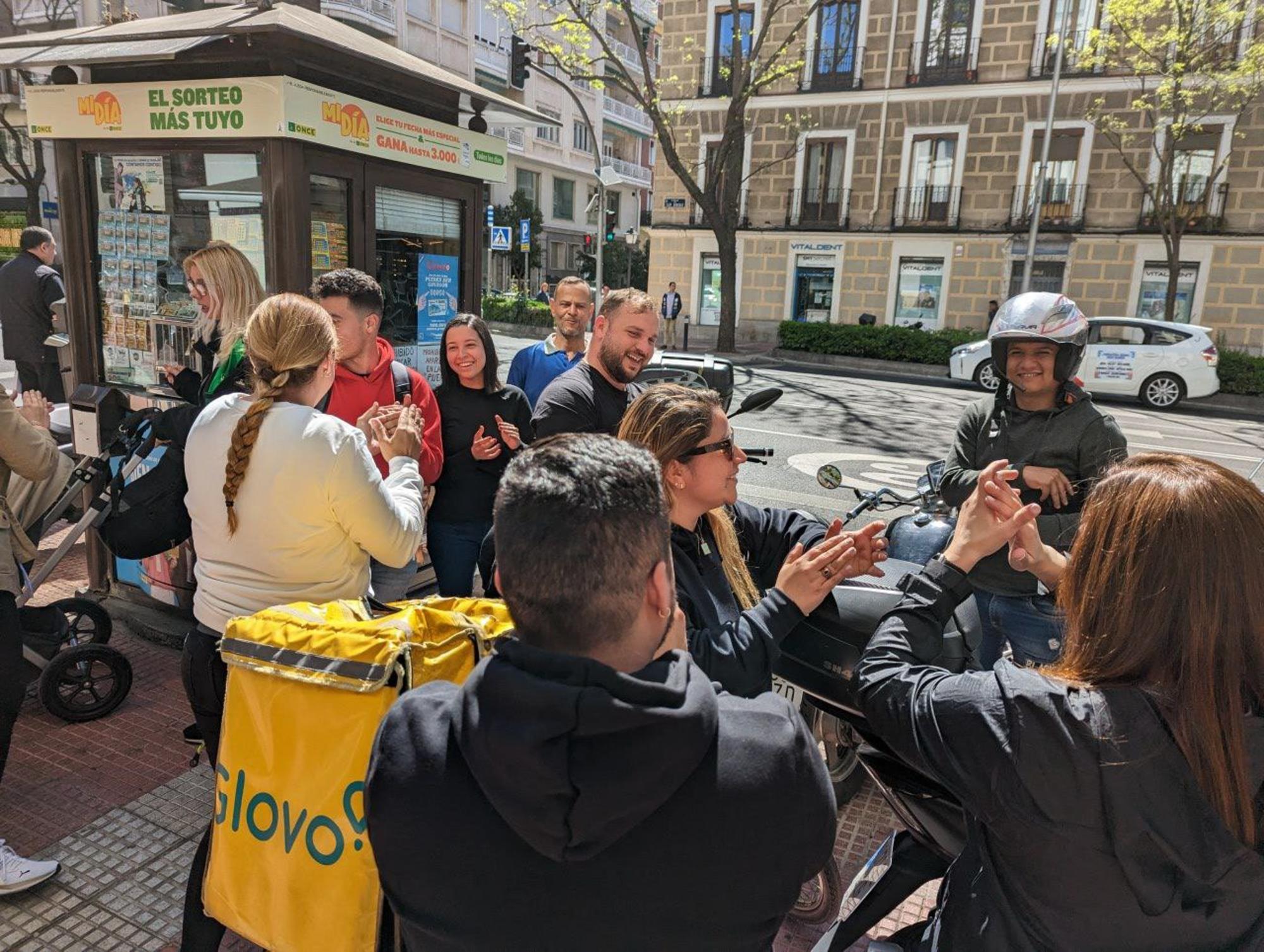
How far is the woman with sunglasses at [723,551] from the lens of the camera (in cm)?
195

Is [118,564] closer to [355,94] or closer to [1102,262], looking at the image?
[355,94]

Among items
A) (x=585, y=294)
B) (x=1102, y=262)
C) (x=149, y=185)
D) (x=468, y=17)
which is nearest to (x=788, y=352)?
(x=1102, y=262)

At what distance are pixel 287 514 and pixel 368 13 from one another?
3541 centimetres

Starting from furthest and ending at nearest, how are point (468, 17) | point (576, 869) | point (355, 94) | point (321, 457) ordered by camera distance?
point (468, 17) < point (355, 94) < point (321, 457) < point (576, 869)

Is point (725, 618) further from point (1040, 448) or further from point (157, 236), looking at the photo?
point (157, 236)

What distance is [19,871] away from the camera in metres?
2.61

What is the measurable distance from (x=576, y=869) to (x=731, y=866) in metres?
0.20

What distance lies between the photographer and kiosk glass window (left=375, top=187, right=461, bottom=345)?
4629mm

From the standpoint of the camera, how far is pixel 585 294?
17.5 ft

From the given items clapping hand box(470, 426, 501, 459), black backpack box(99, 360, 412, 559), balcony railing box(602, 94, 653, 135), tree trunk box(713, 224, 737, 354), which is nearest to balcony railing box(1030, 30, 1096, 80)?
tree trunk box(713, 224, 737, 354)

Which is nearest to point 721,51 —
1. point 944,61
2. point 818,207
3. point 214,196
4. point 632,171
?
point 818,207

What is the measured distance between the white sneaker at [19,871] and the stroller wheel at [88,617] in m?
1.52

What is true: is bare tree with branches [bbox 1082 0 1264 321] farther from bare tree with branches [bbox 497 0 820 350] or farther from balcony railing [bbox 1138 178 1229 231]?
bare tree with branches [bbox 497 0 820 350]

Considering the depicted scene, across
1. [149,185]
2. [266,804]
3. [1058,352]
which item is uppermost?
[149,185]
